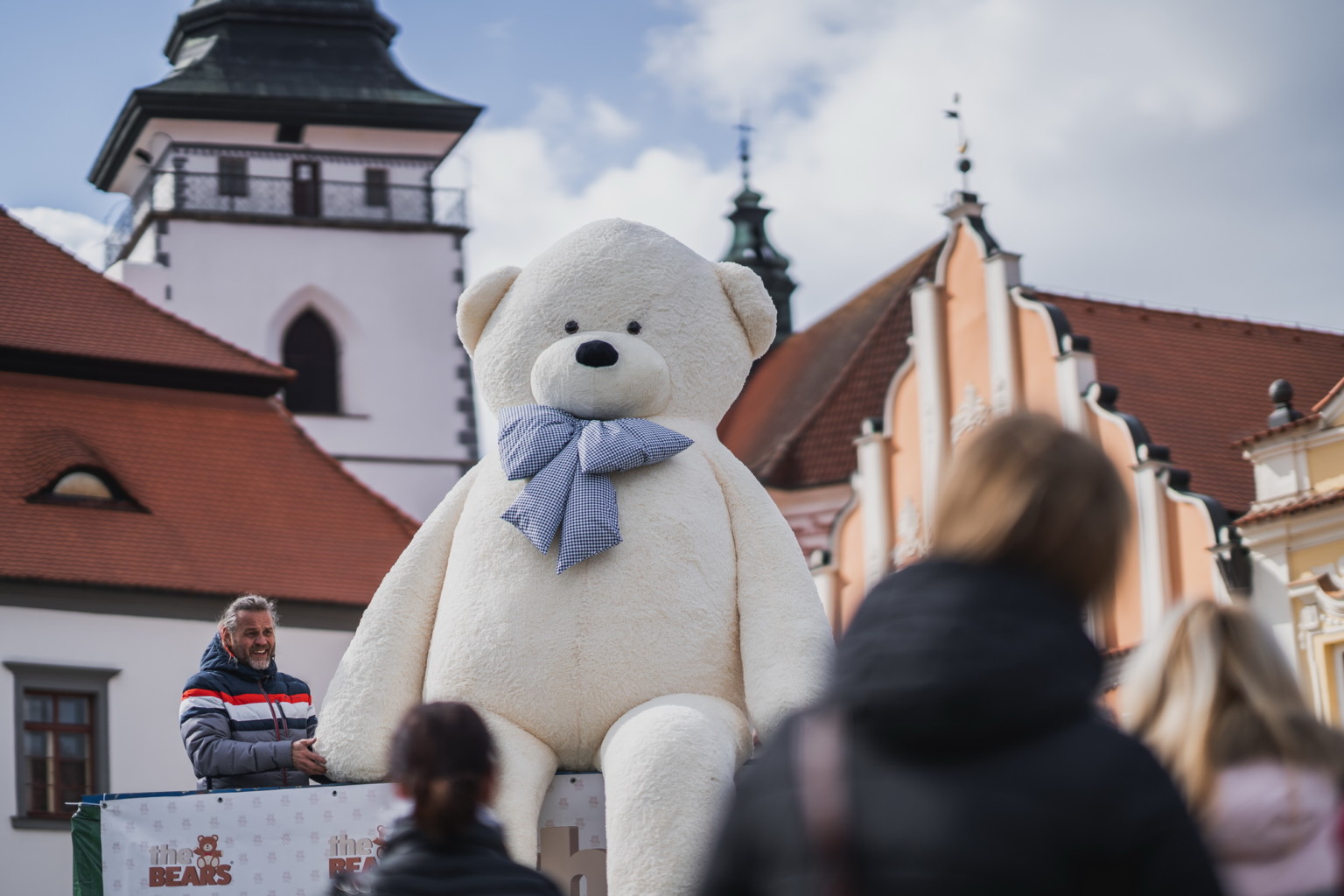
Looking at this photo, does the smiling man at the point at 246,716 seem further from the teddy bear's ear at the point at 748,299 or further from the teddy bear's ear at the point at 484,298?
the teddy bear's ear at the point at 748,299

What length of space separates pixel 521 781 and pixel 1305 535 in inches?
494

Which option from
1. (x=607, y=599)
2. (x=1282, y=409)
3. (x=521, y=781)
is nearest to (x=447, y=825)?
(x=521, y=781)

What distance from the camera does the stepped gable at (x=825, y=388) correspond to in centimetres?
2980

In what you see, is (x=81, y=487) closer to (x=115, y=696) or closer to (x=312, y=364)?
(x=115, y=696)

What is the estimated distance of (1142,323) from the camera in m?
22.2

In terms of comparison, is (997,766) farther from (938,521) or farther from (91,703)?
(91,703)

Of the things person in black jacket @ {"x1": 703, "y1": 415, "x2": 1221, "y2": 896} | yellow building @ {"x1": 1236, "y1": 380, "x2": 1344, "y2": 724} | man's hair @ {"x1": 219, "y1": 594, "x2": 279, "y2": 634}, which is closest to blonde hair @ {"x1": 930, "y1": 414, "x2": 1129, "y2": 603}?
person in black jacket @ {"x1": 703, "y1": 415, "x2": 1221, "y2": 896}

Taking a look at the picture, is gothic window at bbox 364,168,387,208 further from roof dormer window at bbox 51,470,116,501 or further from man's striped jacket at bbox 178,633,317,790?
man's striped jacket at bbox 178,633,317,790

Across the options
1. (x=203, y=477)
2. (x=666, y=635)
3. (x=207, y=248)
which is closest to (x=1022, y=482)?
(x=666, y=635)

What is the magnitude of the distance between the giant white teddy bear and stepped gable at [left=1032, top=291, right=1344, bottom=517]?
13429 millimetres

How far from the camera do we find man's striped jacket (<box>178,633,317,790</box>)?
665 cm

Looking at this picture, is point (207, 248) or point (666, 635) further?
point (207, 248)

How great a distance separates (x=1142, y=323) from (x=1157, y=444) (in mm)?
2913

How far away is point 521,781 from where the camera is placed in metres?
6.25
